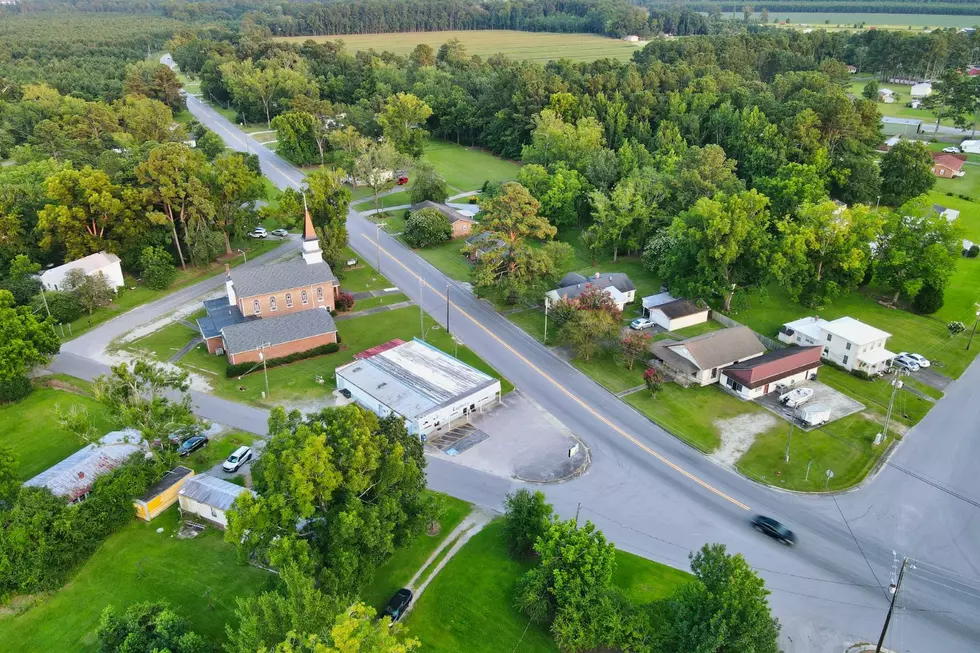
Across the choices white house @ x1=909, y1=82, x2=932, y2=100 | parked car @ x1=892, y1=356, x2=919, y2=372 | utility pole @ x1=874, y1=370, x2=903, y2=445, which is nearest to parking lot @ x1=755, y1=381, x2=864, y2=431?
utility pole @ x1=874, y1=370, x2=903, y2=445

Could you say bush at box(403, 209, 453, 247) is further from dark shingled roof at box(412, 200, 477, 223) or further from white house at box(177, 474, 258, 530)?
white house at box(177, 474, 258, 530)

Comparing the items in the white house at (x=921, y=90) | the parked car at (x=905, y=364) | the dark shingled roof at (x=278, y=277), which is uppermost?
the white house at (x=921, y=90)

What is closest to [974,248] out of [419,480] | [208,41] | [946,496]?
[946,496]

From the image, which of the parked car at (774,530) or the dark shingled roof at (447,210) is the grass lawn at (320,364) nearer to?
the parked car at (774,530)

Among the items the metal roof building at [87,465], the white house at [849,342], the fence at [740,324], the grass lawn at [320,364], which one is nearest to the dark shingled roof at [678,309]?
the fence at [740,324]

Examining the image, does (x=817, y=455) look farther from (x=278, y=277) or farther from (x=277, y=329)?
(x=278, y=277)

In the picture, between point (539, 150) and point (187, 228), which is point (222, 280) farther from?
point (539, 150)
